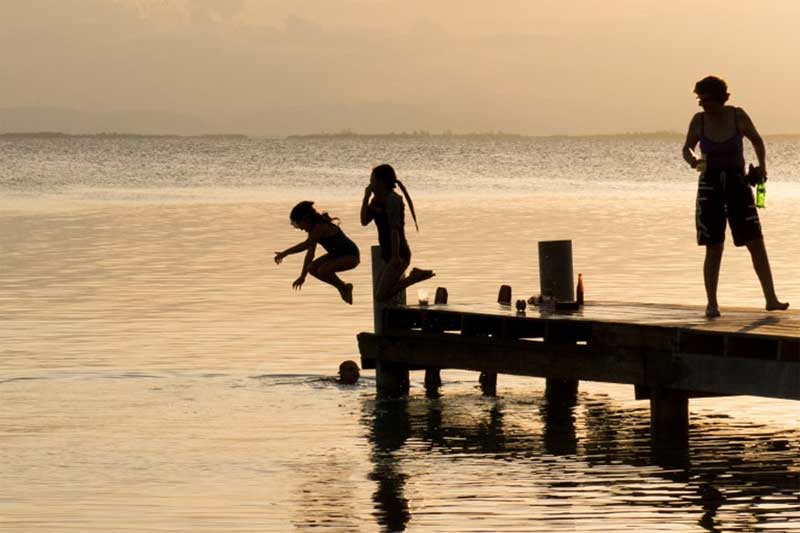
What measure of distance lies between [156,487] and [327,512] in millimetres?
1497

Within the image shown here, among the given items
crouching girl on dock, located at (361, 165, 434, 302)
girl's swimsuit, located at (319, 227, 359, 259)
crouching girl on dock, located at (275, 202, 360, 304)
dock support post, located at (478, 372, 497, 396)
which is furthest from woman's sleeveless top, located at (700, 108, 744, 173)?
girl's swimsuit, located at (319, 227, 359, 259)

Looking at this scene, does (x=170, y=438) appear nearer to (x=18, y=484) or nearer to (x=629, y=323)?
(x=18, y=484)

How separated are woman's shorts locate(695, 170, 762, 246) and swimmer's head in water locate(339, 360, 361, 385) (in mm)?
4606

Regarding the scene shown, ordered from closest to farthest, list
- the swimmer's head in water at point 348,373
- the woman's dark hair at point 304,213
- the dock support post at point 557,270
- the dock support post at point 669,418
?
the dock support post at point 669,418 → the dock support post at point 557,270 → the woman's dark hair at point 304,213 → the swimmer's head in water at point 348,373

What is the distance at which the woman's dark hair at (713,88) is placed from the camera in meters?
15.0

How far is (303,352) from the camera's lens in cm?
2080

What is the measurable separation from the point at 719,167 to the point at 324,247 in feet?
14.5

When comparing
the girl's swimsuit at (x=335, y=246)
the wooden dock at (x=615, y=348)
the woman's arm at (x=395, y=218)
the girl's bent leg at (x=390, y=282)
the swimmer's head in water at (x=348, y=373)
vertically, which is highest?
the woman's arm at (x=395, y=218)

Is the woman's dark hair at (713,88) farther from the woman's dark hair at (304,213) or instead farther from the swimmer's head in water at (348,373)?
the swimmer's head in water at (348,373)


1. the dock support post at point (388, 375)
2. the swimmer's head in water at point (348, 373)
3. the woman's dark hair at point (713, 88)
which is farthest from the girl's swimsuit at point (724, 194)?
the swimmer's head in water at point (348, 373)

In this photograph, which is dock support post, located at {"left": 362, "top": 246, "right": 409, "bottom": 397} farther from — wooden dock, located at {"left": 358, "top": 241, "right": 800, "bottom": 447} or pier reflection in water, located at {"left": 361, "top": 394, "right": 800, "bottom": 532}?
pier reflection in water, located at {"left": 361, "top": 394, "right": 800, "bottom": 532}

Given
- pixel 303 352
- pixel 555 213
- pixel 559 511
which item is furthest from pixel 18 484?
Answer: pixel 555 213

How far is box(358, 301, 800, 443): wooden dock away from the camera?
14.0m

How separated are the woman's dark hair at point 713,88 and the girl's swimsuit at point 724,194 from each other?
0.78ft
